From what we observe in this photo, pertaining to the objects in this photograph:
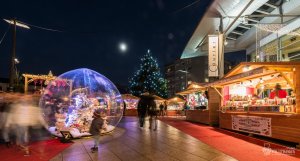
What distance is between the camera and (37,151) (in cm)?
913

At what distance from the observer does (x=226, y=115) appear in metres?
16.1

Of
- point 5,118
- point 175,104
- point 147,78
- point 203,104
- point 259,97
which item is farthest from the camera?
point 147,78

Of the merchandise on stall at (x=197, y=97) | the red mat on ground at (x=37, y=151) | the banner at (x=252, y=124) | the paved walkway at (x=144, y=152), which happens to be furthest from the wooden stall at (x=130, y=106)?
the paved walkway at (x=144, y=152)

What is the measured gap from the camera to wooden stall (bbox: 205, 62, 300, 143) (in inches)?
402

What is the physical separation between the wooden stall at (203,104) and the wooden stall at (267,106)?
234 centimetres

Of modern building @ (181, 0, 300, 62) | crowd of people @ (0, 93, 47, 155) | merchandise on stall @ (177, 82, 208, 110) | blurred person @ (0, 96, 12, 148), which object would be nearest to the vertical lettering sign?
modern building @ (181, 0, 300, 62)

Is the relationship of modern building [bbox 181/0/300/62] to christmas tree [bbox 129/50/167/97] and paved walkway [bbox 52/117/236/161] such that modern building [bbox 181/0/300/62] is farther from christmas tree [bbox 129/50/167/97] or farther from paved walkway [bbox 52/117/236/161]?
christmas tree [bbox 129/50/167/97]

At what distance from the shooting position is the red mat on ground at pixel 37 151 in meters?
8.10

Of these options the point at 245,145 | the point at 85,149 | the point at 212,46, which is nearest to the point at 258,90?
the point at 212,46

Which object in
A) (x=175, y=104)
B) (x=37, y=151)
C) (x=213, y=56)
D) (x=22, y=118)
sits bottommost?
(x=37, y=151)

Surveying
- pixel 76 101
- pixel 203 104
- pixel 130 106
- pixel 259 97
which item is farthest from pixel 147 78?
pixel 76 101

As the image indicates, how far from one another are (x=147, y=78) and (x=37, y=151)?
4983 centimetres

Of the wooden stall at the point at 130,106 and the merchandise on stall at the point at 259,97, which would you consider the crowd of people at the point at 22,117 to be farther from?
the wooden stall at the point at 130,106

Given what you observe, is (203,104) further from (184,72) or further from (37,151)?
(184,72)
